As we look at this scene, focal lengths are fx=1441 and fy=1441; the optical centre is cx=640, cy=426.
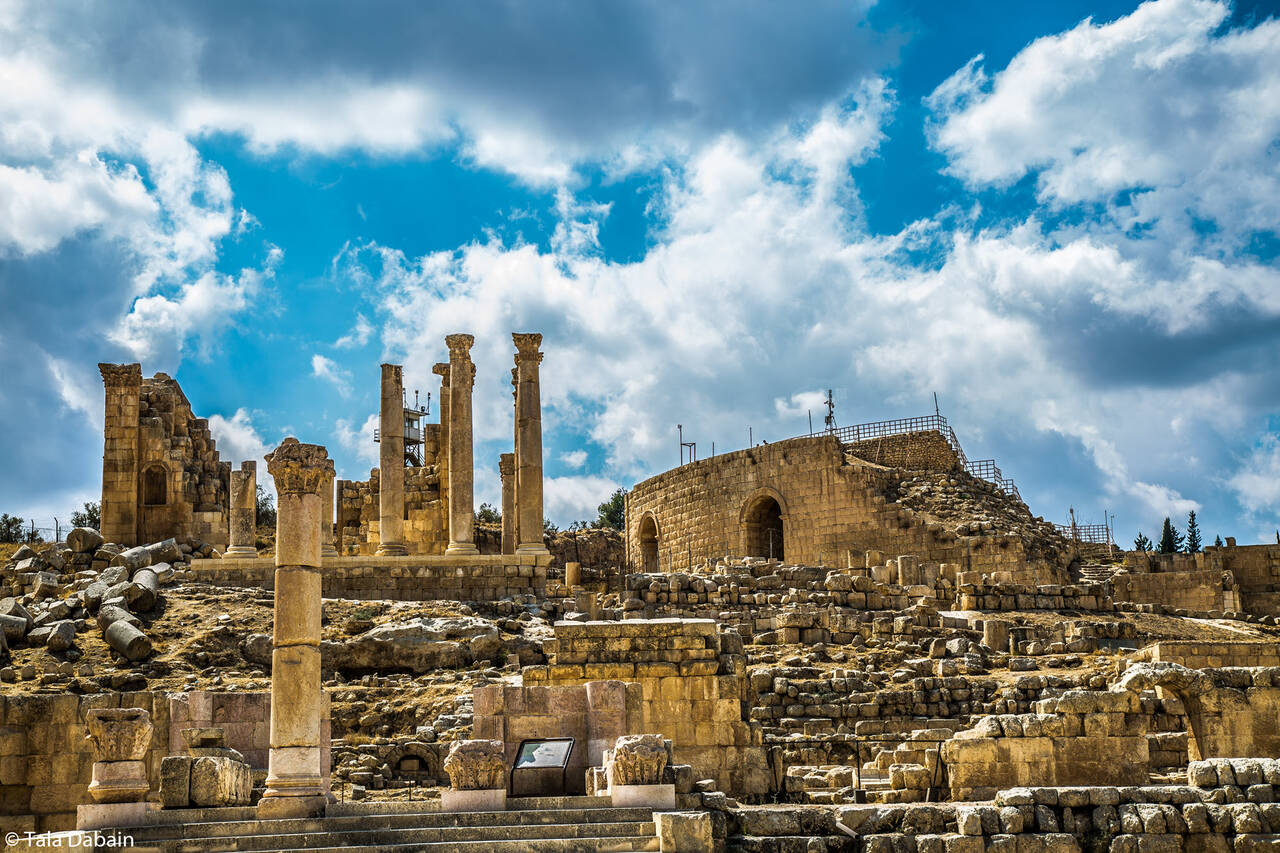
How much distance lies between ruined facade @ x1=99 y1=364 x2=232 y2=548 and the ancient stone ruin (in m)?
0.09

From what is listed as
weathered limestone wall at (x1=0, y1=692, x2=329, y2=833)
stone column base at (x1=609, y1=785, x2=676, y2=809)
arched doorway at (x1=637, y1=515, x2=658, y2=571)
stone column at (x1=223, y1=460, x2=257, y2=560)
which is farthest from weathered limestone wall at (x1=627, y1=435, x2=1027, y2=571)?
stone column base at (x1=609, y1=785, x2=676, y2=809)

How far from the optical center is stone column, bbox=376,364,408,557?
31047mm

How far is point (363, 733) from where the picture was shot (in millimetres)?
21062

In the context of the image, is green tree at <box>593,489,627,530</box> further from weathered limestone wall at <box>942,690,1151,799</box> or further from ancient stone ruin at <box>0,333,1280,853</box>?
weathered limestone wall at <box>942,690,1151,799</box>

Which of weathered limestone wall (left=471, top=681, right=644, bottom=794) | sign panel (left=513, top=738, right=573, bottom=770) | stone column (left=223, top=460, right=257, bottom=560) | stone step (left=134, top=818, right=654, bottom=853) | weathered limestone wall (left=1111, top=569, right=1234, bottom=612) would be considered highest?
stone column (left=223, top=460, right=257, bottom=560)

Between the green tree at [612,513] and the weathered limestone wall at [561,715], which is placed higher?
the green tree at [612,513]

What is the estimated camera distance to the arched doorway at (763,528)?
4131 cm

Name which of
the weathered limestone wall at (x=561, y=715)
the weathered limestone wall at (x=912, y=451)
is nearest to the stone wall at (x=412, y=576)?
the weathered limestone wall at (x=561, y=715)

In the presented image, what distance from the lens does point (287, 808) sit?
13781 millimetres

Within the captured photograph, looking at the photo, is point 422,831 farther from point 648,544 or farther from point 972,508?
point 648,544

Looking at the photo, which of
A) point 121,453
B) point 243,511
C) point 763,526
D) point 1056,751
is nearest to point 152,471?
point 121,453

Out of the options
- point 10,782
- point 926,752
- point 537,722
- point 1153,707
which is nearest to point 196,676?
point 10,782

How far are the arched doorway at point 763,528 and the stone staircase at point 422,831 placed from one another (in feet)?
90.2

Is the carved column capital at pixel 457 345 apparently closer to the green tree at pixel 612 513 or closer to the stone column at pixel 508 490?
the stone column at pixel 508 490
